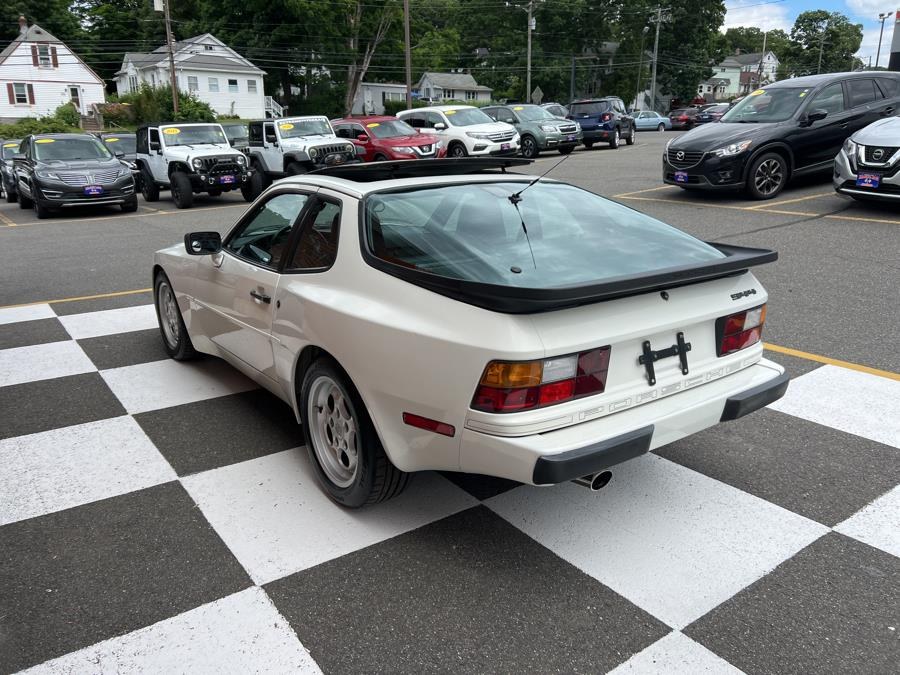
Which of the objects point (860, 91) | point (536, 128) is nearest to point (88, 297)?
point (860, 91)

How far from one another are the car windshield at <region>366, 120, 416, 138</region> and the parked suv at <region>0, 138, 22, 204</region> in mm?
8866

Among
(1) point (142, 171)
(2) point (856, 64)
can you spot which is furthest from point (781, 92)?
(2) point (856, 64)

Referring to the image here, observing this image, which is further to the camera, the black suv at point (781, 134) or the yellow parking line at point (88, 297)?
the black suv at point (781, 134)

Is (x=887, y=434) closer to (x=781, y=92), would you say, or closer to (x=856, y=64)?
(x=781, y=92)

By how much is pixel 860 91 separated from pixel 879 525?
463 inches

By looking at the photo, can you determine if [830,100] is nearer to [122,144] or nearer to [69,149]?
[69,149]

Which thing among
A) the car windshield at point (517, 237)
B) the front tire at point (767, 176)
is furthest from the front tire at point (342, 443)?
the front tire at point (767, 176)

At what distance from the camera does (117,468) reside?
3.75 m

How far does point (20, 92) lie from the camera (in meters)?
58.2

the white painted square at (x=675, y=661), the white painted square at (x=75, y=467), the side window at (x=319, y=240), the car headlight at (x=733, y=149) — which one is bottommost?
the white painted square at (x=675, y=661)

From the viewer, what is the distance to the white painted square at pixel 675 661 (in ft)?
7.57

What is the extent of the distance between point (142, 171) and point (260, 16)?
46625 mm

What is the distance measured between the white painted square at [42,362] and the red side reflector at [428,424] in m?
3.45

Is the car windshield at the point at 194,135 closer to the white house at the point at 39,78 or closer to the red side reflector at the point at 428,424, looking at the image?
the red side reflector at the point at 428,424
